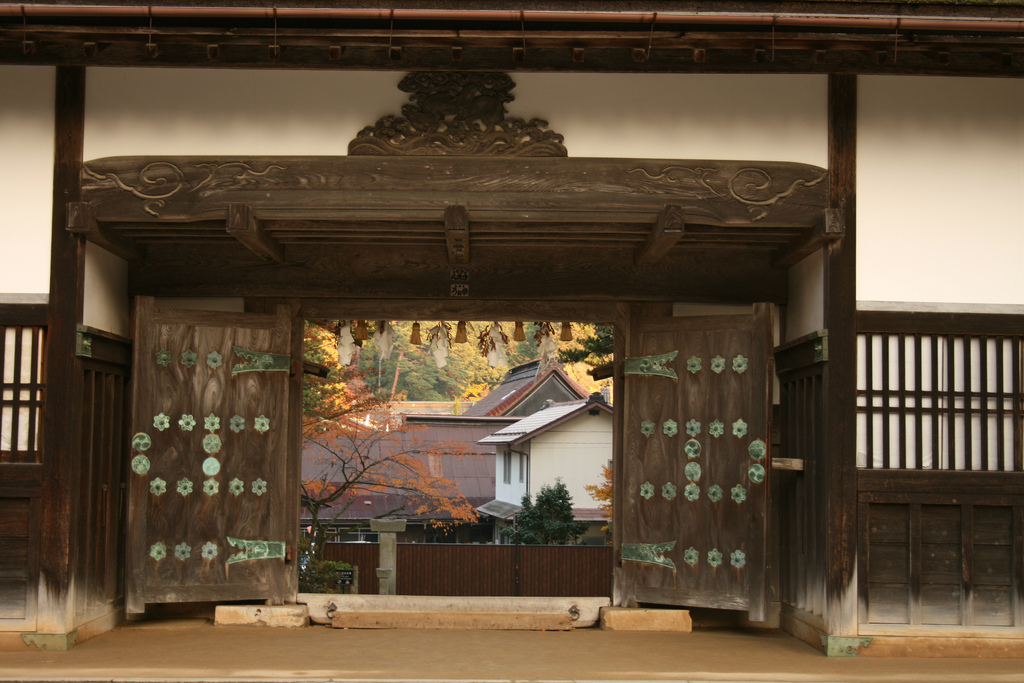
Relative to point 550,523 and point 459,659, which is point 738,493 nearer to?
point 459,659

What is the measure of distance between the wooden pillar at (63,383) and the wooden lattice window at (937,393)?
494 cm

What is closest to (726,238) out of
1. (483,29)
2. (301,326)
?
(483,29)

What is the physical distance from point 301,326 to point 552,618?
Answer: 2985mm

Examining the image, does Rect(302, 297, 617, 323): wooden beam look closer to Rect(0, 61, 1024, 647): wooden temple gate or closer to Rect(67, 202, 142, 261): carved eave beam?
Rect(0, 61, 1024, 647): wooden temple gate

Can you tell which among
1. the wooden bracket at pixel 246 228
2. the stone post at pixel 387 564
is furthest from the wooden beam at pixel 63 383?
the stone post at pixel 387 564

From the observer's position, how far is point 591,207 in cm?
581

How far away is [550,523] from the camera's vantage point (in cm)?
1873

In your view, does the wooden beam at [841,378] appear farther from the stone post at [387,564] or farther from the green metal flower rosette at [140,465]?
the stone post at [387,564]

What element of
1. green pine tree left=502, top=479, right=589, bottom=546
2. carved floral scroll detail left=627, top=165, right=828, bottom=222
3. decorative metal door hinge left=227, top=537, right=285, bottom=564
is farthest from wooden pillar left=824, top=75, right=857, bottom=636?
green pine tree left=502, top=479, right=589, bottom=546

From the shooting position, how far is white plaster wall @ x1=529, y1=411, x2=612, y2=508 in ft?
74.9

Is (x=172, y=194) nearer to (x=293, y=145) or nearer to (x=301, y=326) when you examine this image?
(x=293, y=145)

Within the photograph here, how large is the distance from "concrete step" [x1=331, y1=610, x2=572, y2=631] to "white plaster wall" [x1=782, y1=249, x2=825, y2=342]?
8.82 ft

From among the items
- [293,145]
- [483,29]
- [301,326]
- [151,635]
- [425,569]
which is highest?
[483,29]

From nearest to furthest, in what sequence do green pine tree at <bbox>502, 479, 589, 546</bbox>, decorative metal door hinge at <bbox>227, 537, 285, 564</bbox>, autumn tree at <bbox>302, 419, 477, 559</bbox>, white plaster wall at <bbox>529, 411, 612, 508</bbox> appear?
1. decorative metal door hinge at <bbox>227, 537, 285, 564</bbox>
2. autumn tree at <bbox>302, 419, 477, 559</bbox>
3. green pine tree at <bbox>502, 479, 589, 546</bbox>
4. white plaster wall at <bbox>529, 411, 612, 508</bbox>
